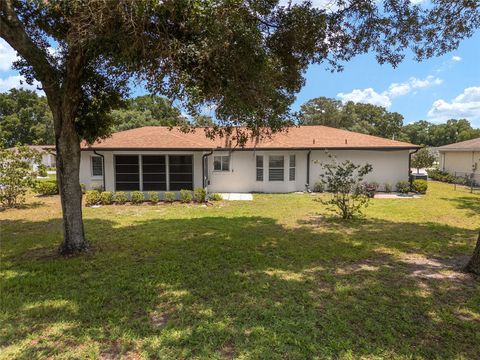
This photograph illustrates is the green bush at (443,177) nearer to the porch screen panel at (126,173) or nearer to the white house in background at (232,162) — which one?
the white house in background at (232,162)

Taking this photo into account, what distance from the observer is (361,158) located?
1812 cm

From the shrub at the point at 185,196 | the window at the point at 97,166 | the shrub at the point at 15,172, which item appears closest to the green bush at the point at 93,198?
the shrub at the point at 15,172

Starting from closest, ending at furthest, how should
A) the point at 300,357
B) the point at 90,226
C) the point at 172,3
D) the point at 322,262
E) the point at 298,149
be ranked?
the point at 300,357, the point at 172,3, the point at 322,262, the point at 90,226, the point at 298,149

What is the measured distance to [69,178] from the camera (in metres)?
6.70

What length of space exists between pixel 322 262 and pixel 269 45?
187 inches

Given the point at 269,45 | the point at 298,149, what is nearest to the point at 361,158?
the point at 298,149

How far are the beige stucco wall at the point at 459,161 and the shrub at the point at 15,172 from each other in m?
24.3

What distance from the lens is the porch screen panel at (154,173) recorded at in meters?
15.4

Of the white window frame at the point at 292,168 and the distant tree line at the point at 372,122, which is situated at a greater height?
the distant tree line at the point at 372,122

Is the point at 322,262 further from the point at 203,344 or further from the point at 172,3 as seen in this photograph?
the point at 172,3

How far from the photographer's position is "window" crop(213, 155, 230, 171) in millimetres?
17781

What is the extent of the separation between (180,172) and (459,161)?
21.7 meters

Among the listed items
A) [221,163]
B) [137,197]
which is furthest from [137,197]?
[221,163]

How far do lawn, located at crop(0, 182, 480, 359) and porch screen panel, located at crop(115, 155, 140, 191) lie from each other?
5.67m
